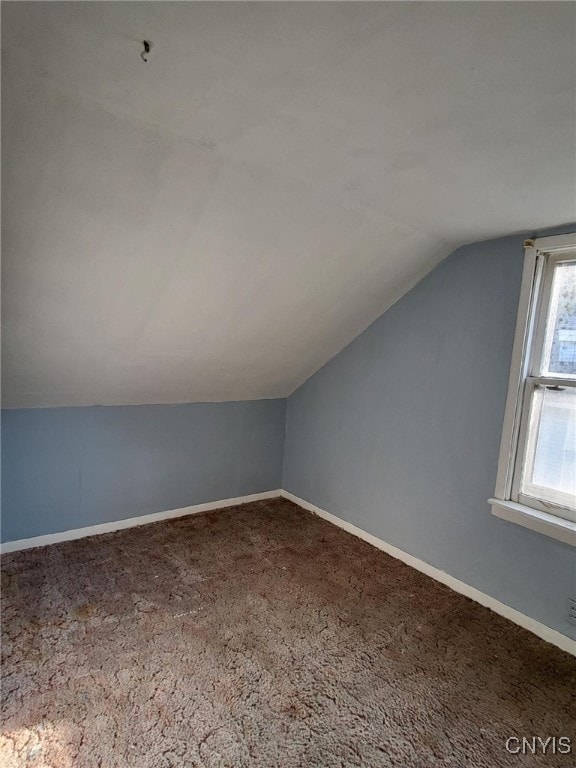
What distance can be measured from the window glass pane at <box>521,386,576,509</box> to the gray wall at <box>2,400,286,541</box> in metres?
→ 2.07

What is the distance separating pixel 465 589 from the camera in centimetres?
250

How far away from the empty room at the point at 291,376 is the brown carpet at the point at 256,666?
1cm

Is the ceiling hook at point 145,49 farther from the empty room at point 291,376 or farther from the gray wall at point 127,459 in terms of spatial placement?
the gray wall at point 127,459

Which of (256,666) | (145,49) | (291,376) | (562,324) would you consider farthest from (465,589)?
(145,49)

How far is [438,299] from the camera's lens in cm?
262

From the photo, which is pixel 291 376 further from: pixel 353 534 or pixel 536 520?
pixel 536 520

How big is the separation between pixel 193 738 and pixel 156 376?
1.88m

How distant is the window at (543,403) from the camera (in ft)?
6.96

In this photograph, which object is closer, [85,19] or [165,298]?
[85,19]

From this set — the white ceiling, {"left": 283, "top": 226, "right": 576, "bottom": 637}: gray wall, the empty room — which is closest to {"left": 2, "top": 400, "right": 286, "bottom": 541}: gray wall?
the empty room

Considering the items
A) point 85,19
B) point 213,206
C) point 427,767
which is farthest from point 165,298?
point 427,767

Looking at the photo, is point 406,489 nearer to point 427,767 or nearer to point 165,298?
point 427,767

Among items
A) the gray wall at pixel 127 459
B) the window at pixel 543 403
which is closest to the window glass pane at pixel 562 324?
the window at pixel 543 403

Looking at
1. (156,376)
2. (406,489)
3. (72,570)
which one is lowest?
(72,570)
